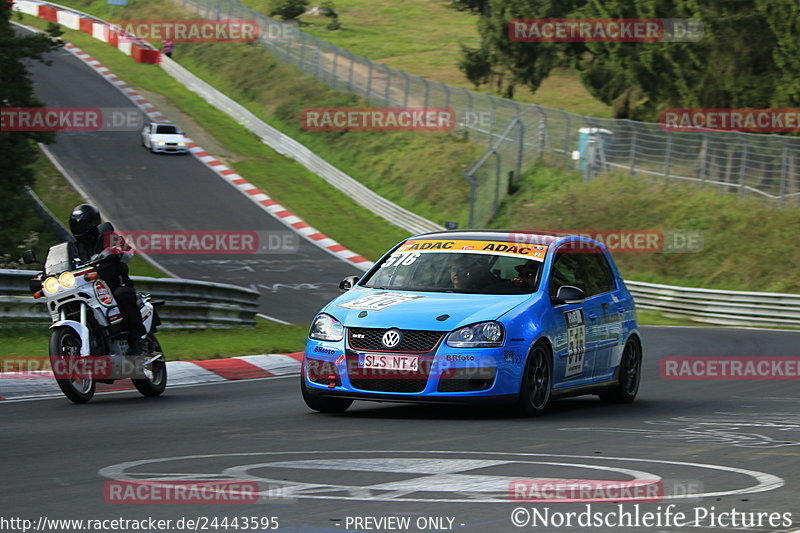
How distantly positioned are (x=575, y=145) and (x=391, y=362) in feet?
96.9

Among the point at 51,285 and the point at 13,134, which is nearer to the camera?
the point at 51,285

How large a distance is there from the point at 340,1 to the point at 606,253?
8992cm

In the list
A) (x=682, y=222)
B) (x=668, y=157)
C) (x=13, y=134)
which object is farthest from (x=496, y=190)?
(x=13, y=134)

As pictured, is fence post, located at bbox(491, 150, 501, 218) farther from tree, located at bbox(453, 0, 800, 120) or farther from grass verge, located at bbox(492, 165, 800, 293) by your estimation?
tree, located at bbox(453, 0, 800, 120)

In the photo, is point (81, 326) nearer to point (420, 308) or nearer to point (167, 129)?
point (420, 308)

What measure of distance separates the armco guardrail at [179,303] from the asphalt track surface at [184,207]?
389 centimetres

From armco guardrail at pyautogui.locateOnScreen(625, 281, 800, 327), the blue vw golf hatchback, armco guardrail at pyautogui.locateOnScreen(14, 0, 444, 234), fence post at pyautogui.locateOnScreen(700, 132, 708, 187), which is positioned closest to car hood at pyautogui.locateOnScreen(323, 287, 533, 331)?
the blue vw golf hatchback

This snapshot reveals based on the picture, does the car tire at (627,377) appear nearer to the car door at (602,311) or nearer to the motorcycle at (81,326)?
the car door at (602,311)

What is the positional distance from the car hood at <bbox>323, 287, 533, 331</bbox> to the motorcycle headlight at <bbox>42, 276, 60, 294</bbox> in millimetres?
2506

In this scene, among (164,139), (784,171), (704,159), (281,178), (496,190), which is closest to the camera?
(784,171)

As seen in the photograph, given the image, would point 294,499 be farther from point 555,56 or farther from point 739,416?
point 555,56

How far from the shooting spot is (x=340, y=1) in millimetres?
99000

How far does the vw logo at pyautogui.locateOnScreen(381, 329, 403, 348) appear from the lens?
9.49 metres

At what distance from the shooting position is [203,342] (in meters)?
17.8
